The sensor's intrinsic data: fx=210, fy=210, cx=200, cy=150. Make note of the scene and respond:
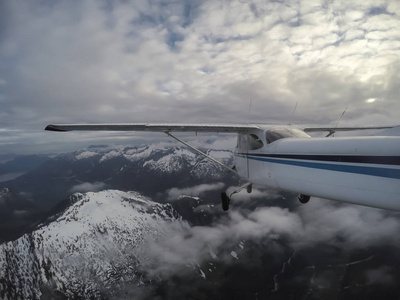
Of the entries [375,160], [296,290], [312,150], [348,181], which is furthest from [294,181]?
[296,290]

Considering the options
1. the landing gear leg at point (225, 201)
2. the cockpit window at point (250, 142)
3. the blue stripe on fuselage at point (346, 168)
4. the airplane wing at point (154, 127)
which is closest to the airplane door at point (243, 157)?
the cockpit window at point (250, 142)

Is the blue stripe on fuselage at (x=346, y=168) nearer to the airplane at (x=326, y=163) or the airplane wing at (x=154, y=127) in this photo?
the airplane at (x=326, y=163)

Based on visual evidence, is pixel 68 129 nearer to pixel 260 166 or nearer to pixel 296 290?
pixel 260 166

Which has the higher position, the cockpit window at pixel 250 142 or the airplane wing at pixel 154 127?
the airplane wing at pixel 154 127

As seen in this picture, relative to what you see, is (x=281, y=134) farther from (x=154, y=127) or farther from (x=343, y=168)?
(x=154, y=127)

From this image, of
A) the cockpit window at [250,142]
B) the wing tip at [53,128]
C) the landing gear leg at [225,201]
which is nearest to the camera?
the wing tip at [53,128]

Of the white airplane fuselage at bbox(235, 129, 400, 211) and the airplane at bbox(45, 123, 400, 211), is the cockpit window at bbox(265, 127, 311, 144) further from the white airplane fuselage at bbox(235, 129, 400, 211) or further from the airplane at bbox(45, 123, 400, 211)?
the white airplane fuselage at bbox(235, 129, 400, 211)

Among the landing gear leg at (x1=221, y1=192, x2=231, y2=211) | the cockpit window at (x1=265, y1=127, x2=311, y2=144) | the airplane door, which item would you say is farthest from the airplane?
the landing gear leg at (x1=221, y1=192, x2=231, y2=211)

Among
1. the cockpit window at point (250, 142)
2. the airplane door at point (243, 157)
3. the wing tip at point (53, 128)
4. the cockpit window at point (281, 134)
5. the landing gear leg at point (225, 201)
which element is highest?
the wing tip at point (53, 128)
